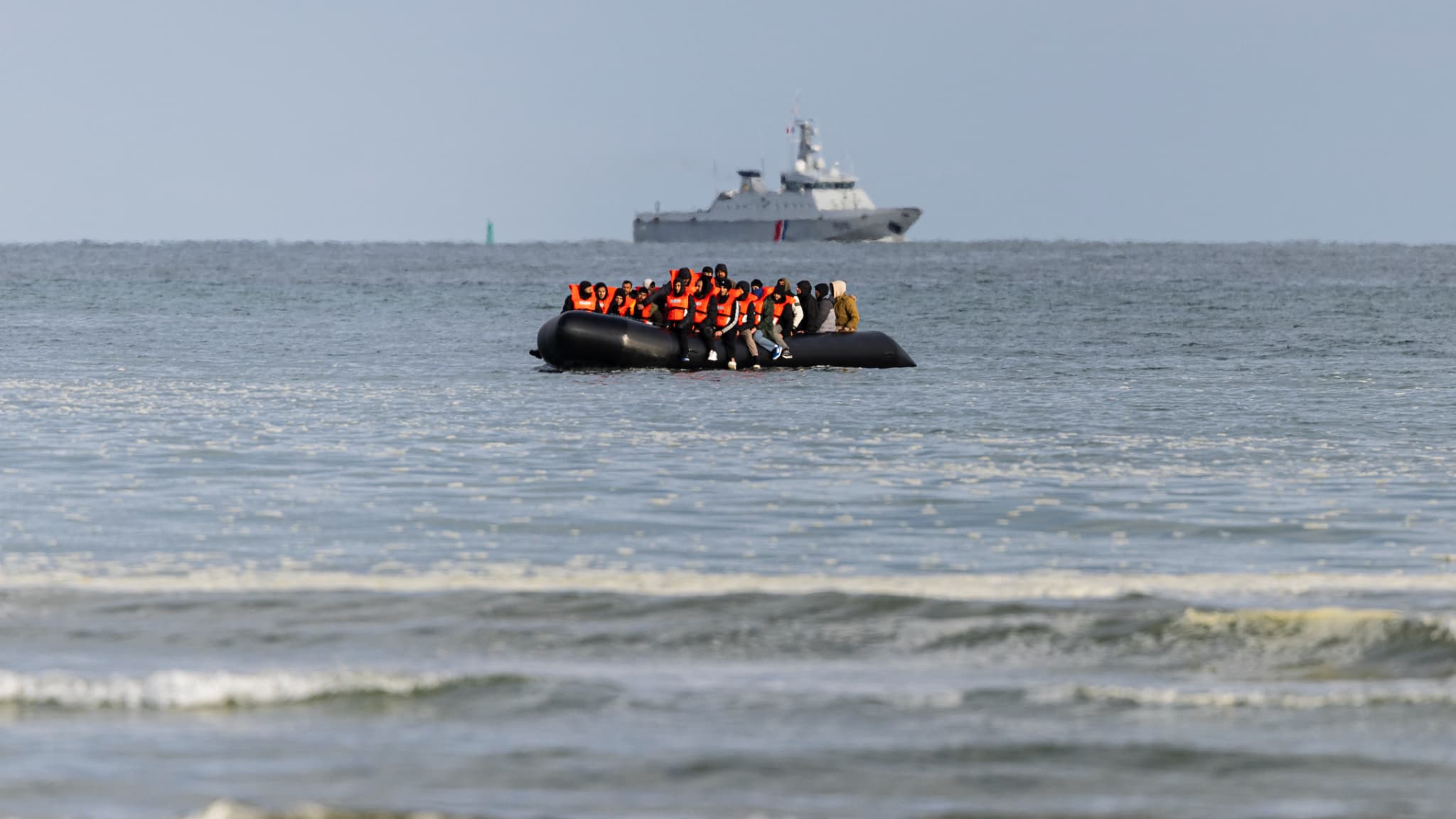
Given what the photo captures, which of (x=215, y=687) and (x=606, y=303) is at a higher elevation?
(x=606, y=303)

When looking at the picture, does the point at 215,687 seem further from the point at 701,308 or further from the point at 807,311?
the point at 807,311

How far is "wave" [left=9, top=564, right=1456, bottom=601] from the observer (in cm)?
1007

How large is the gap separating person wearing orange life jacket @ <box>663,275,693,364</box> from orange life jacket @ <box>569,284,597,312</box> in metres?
1.23

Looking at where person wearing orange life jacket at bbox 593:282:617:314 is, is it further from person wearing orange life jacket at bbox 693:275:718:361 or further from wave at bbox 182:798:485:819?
wave at bbox 182:798:485:819

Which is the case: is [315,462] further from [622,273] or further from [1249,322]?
[622,273]

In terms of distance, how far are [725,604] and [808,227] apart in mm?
155356

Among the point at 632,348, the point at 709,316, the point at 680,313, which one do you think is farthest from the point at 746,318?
the point at 632,348

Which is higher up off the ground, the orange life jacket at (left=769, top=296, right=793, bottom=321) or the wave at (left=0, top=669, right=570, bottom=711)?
the orange life jacket at (left=769, top=296, right=793, bottom=321)

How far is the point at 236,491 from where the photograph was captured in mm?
14133

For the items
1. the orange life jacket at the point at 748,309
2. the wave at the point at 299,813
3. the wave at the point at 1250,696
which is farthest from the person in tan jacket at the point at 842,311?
the wave at the point at 299,813

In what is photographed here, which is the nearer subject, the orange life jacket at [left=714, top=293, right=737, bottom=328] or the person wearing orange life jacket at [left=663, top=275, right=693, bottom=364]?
the person wearing orange life jacket at [left=663, top=275, right=693, bottom=364]

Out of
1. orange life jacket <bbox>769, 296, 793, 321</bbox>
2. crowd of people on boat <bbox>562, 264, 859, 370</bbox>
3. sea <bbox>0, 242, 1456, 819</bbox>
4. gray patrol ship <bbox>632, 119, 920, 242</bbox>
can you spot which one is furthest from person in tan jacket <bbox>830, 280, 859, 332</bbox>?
gray patrol ship <bbox>632, 119, 920, 242</bbox>

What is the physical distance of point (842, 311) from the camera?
1116 inches

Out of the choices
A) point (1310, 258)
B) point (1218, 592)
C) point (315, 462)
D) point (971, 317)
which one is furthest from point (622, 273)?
point (1218, 592)
